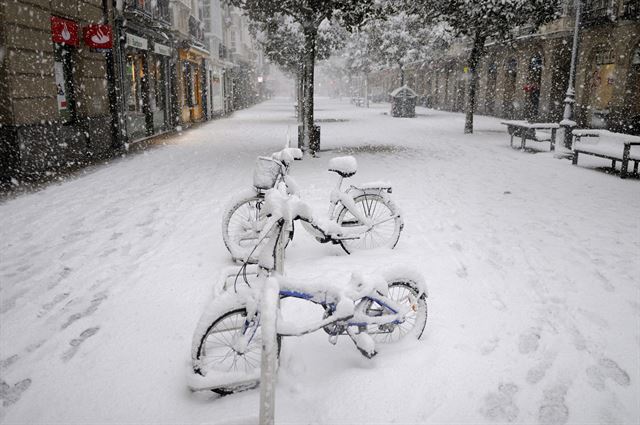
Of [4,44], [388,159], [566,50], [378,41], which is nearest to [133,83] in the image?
[4,44]

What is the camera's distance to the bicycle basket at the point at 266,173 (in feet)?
12.7

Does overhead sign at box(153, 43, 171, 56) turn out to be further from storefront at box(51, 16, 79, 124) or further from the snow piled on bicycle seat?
the snow piled on bicycle seat

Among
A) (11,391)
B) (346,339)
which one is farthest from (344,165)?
(11,391)

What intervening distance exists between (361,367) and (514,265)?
8.48 ft

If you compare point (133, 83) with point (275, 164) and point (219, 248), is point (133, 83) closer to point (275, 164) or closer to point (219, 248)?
point (219, 248)

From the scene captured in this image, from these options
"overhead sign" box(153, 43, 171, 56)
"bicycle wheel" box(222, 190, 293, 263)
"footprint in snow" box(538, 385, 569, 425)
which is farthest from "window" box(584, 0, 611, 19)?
"footprint in snow" box(538, 385, 569, 425)

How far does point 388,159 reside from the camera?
1241 cm

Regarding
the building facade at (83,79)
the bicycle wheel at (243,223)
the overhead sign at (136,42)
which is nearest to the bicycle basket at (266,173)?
the bicycle wheel at (243,223)

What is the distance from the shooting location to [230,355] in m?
3.29

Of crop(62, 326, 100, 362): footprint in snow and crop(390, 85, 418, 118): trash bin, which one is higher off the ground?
crop(390, 85, 418, 118): trash bin

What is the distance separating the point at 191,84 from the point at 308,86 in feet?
47.3

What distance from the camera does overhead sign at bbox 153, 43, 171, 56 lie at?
726 inches

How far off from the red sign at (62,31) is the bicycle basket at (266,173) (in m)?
9.03

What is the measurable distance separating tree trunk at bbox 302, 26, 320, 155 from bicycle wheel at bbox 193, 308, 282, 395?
390 inches
